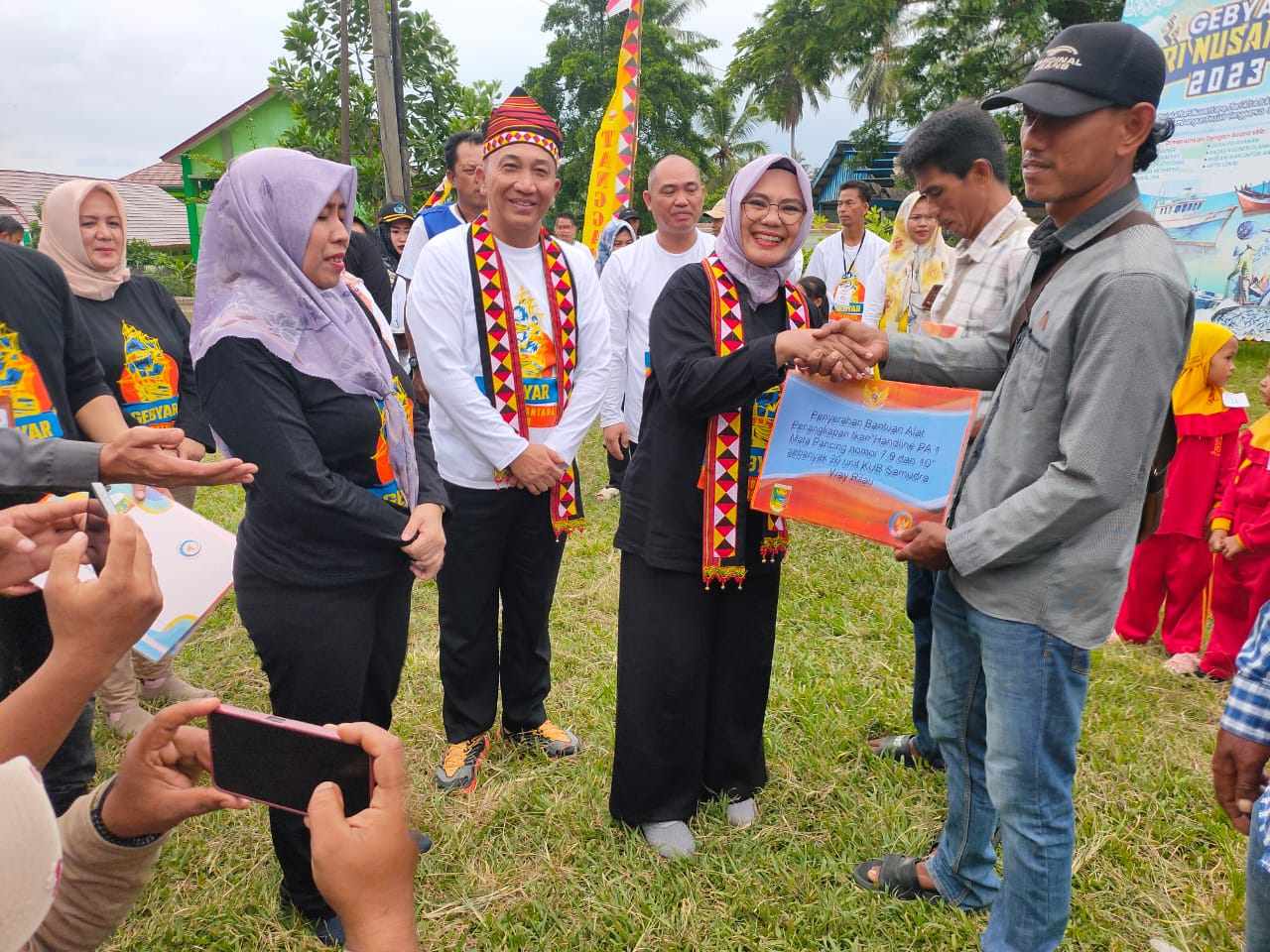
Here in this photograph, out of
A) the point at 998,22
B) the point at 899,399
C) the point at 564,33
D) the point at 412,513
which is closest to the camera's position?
the point at 899,399

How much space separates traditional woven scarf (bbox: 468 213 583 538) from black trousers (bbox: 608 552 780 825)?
0.45 metres

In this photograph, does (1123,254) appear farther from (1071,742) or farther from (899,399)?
(1071,742)

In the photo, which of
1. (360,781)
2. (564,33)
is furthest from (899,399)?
(564,33)

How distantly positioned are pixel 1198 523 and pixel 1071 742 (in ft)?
8.53

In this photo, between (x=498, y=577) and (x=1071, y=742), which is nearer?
(x=1071, y=742)

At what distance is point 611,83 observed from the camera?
1125 inches

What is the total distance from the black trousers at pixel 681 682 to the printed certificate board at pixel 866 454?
46 centimetres

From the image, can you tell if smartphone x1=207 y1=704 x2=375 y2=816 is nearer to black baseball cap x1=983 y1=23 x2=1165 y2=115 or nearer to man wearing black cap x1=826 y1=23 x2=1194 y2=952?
man wearing black cap x1=826 y1=23 x2=1194 y2=952

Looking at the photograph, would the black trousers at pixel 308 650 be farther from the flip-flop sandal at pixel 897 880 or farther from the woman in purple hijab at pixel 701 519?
the flip-flop sandal at pixel 897 880

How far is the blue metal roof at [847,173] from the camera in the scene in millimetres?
22859

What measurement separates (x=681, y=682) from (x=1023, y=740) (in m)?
1.02

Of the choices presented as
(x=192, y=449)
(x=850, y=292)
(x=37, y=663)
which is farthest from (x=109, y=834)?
(x=850, y=292)

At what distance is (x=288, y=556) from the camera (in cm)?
204

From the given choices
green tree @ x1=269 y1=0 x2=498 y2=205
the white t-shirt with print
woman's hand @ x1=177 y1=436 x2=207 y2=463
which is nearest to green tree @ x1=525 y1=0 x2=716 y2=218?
green tree @ x1=269 y1=0 x2=498 y2=205
